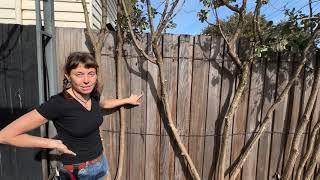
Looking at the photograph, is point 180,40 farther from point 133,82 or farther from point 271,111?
point 271,111

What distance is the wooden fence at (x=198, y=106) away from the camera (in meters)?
3.36

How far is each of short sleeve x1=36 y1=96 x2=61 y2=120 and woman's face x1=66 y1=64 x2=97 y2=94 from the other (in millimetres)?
164

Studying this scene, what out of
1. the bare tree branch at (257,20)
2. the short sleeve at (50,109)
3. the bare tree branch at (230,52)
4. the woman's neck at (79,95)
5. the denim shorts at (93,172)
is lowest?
the denim shorts at (93,172)

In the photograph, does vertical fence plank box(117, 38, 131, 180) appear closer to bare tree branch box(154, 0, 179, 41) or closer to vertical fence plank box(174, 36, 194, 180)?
bare tree branch box(154, 0, 179, 41)

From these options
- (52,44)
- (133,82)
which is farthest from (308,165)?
(52,44)

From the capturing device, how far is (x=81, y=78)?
230cm

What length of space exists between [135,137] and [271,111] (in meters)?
1.37

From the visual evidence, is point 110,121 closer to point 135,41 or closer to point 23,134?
point 135,41

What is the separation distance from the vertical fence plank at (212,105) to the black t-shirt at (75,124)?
4.36 ft

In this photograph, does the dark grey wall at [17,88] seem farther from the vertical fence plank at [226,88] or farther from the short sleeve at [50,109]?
the vertical fence plank at [226,88]

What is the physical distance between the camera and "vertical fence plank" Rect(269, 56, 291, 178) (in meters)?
3.41

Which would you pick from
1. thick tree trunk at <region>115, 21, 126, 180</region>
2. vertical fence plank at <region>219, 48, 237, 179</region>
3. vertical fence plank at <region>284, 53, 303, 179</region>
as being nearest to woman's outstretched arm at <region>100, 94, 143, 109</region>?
thick tree trunk at <region>115, 21, 126, 180</region>

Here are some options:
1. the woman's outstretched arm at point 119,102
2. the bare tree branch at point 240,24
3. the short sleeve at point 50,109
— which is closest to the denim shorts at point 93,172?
the short sleeve at point 50,109

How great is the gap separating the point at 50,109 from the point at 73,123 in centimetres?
19
